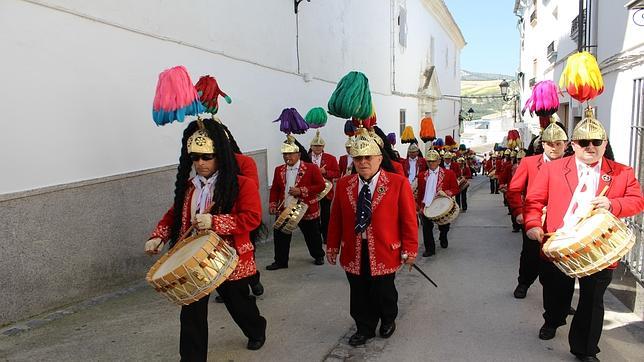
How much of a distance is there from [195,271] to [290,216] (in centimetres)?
336

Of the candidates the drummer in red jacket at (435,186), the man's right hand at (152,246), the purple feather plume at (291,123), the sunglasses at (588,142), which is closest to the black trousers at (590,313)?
the sunglasses at (588,142)

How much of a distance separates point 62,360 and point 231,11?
6.17m

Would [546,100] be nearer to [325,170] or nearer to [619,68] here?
[619,68]

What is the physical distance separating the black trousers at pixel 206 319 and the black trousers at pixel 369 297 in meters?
0.81

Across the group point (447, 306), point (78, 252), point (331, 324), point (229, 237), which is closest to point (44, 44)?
point (78, 252)

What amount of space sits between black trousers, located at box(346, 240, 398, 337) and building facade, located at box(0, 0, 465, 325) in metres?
3.00

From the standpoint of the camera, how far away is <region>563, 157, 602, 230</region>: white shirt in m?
3.89

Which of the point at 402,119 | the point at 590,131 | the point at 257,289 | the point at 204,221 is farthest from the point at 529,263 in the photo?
the point at 402,119

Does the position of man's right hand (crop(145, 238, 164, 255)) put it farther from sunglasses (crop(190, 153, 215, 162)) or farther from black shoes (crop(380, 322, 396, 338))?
black shoes (crop(380, 322, 396, 338))

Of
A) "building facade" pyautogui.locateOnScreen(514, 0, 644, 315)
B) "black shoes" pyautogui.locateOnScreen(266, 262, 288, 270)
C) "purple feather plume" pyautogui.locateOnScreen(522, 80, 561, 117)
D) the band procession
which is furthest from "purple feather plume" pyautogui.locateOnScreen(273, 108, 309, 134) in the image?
"building facade" pyautogui.locateOnScreen(514, 0, 644, 315)

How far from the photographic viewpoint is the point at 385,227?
4.17 meters

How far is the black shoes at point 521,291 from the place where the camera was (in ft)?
18.5

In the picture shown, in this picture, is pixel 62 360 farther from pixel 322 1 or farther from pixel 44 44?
pixel 322 1

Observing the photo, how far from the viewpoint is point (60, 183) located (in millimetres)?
5238
